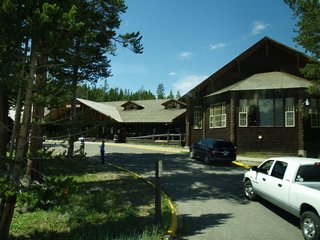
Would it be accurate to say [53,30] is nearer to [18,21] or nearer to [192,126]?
[18,21]

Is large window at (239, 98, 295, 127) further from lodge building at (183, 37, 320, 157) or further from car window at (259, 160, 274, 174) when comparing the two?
car window at (259, 160, 274, 174)

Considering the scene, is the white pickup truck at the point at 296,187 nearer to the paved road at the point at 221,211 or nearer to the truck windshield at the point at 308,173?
the truck windshield at the point at 308,173

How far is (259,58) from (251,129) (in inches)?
266

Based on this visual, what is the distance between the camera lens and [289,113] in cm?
2703

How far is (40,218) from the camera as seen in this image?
10.3 meters

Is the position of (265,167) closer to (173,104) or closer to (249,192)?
(249,192)

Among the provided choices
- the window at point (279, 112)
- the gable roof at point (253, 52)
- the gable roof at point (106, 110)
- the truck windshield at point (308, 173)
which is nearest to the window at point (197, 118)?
the gable roof at point (253, 52)

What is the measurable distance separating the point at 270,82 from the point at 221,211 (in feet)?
63.2

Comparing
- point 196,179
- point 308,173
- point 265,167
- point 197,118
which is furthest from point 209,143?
point 308,173

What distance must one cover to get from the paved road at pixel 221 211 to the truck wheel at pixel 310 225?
21.8 inches

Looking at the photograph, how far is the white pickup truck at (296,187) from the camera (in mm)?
7641

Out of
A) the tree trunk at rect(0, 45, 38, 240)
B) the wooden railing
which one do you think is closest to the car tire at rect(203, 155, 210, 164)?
the tree trunk at rect(0, 45, 38, 240)

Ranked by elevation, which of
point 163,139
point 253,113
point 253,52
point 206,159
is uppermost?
point 253,52

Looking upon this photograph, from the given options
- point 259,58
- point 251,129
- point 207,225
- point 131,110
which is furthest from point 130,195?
point 131,110
